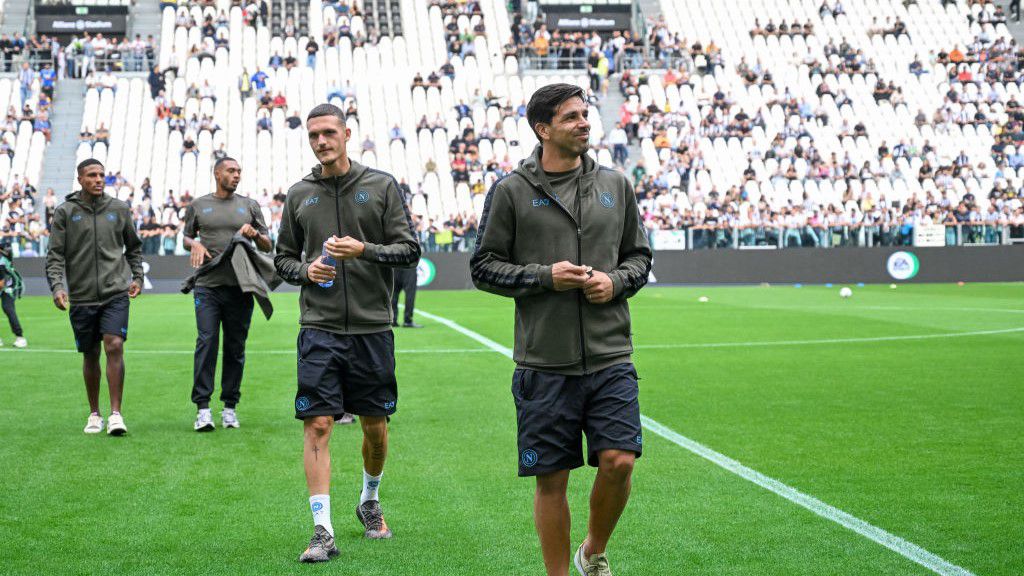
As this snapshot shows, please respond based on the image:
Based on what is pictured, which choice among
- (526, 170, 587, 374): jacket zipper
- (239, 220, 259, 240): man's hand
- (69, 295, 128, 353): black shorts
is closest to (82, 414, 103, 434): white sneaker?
(69, 295, 128, 353): black shorts

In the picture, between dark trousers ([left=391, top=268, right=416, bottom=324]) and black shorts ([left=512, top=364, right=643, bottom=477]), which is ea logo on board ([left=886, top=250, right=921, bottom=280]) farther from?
black shorts ([left=512, top=364, right=643, bottom=477])

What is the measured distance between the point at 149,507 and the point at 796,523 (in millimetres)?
3554

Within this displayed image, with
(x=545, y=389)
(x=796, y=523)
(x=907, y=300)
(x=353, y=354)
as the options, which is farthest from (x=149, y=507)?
(x=907, y=300)

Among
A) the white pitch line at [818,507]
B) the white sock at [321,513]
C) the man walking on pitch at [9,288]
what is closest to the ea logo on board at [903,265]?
the man walking on pitch at [9,288]

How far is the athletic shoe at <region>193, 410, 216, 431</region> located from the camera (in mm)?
9742

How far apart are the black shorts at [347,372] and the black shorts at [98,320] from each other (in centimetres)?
371

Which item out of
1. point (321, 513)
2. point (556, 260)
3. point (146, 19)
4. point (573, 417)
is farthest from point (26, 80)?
point (573, 417)

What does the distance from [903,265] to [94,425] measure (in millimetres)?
30314

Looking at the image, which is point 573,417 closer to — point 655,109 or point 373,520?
point 373,520

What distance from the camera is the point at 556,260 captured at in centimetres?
517

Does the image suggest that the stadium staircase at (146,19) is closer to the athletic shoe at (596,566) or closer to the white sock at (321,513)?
the white sock at (321,513)

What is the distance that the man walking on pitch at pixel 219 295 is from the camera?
978 cm

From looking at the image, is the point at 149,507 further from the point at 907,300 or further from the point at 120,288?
the point at 907,300

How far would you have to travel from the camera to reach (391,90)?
164 ft
